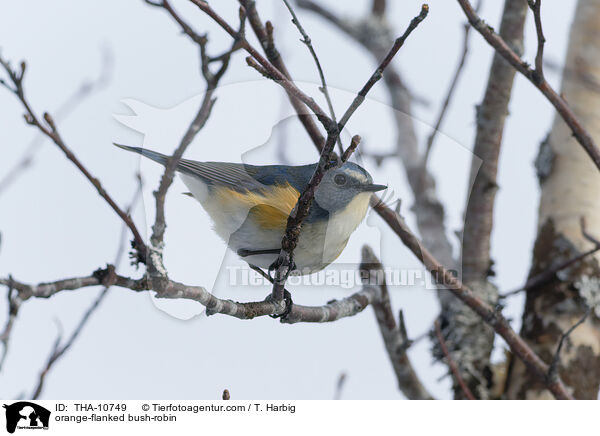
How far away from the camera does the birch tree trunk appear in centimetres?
331

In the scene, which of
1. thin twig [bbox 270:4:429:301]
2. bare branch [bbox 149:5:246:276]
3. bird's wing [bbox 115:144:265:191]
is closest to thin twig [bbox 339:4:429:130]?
thin twig [bbox 270:4:429:301]

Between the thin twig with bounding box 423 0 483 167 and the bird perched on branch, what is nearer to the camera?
the bird perched on branch

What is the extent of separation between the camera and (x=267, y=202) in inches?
93.7

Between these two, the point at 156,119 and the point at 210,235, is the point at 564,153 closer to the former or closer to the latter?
the point at 210,235

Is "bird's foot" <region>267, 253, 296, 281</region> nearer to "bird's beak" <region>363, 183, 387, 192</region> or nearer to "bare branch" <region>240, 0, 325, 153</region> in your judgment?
"bird's beak" <region>363, 183, 387, 192</region>

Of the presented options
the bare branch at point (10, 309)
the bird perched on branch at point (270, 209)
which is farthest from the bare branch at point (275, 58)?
the bare branch at point (10, 309)

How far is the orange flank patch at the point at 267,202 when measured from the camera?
2344mm

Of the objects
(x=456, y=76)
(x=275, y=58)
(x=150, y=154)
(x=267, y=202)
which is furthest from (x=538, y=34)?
(x=150, y=154)

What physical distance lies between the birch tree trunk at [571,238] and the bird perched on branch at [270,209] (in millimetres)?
1610

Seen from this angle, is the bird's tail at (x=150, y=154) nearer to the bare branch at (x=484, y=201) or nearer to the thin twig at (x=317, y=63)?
the thin twig at (x=317, y=63)

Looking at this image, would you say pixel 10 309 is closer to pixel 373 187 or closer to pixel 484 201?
pixel 373 187
